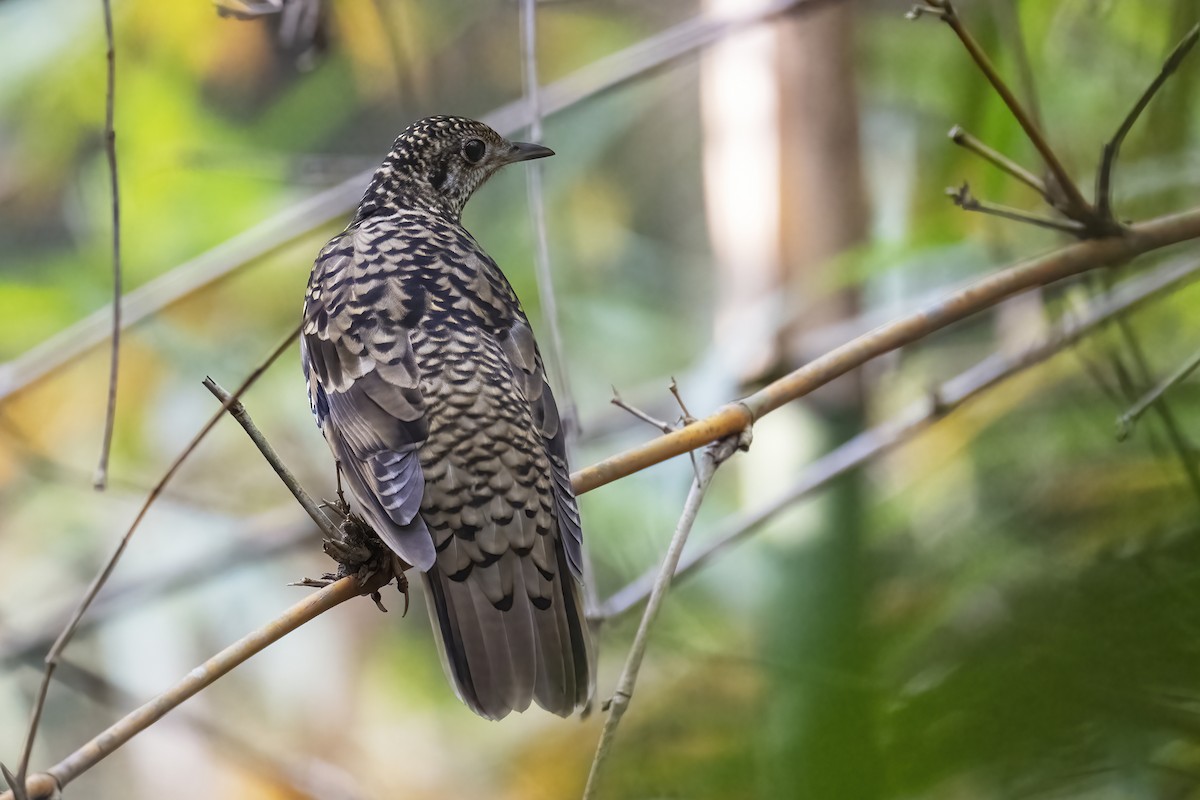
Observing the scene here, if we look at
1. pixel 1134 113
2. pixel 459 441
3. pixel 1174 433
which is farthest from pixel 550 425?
pixel 1174 433

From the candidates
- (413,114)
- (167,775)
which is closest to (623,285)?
(413,114)

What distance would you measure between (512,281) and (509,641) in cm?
169

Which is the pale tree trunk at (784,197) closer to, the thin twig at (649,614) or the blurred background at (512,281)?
the blurred background at (512,281)

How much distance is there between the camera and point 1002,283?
1568 mm

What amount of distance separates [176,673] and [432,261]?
2095 mm

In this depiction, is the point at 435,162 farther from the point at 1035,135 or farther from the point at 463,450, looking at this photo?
the point at 1035,135

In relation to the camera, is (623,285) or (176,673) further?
(623,285)

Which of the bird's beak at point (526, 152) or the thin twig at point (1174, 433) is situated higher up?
the bird's beak at point (526, 152)

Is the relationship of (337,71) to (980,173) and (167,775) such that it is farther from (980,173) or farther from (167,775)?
(167,775)

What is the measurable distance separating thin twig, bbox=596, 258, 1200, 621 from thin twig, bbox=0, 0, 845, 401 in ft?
3.30

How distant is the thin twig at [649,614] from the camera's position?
109cm

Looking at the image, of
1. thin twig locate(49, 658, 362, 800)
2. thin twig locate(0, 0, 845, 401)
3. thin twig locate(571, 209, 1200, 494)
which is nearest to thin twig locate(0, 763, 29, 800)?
thin twig locate(571, 209, 1200, 494)

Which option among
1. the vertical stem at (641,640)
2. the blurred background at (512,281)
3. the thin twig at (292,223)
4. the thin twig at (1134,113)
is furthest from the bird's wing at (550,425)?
the thin twig at (292,223)

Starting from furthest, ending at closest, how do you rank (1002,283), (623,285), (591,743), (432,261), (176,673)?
(623,285) < (176,673) < (591,743) < (432,261) < (1002,283)
